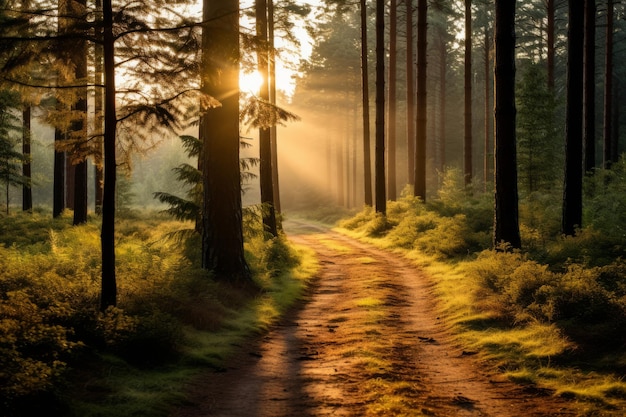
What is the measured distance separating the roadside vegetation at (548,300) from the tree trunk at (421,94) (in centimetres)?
779

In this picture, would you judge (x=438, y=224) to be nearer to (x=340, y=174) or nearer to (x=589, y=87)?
(x=589, y=87)

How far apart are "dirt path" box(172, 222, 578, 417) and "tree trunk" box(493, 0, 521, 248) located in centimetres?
281

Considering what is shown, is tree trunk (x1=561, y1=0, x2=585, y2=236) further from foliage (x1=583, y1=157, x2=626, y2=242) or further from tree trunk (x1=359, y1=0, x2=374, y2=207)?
tree trunk (x1=359, y1=0, x2=374, y2=207)

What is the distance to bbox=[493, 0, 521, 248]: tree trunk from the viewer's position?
41.3 ft

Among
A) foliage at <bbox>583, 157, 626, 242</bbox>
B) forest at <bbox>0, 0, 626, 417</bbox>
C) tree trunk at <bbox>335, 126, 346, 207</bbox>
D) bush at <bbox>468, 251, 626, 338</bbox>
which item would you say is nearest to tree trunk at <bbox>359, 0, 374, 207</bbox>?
forest at <bbox>0, 0, 626, 417</bbox>

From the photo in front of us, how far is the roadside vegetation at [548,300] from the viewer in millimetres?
6871

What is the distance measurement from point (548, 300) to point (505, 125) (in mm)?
5264

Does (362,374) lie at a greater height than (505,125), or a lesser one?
lesser

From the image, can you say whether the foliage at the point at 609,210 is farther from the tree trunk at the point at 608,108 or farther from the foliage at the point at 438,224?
the tree trunk at the point at 608,108

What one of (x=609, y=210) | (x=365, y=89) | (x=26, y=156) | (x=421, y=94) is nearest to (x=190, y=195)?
(x=609, y=210)

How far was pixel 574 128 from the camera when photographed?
14.0 meters

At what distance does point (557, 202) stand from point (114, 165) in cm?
1644

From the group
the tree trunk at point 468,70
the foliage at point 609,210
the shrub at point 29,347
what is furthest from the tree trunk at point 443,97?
the shrub at point 29,347

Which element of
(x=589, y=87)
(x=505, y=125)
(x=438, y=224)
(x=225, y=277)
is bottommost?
(x=225, y=277)
